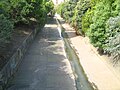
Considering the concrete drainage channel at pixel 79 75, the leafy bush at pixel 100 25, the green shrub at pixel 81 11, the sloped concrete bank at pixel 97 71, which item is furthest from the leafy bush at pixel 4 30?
the green shrub at pixel 81 11

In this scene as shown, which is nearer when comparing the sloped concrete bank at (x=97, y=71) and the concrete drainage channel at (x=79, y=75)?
the sloped concrete bank at (x=97, y=71)

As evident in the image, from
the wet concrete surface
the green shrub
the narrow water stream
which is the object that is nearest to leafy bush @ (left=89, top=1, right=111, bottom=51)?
the narrow water stream

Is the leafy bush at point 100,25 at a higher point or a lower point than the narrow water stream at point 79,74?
higher

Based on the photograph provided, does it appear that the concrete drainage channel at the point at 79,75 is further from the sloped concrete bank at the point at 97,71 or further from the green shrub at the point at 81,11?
the green shrub at the point at 81,11

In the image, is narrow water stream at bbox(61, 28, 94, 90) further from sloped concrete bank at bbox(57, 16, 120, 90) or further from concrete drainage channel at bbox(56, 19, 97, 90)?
sloped concrete bank at bbox(57, 16, 120, 90)

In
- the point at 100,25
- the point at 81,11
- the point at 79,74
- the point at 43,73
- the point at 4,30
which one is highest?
the point at 4,30

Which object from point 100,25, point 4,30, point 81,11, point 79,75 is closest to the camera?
point 4,30

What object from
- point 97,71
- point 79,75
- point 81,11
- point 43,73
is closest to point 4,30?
point 43,73

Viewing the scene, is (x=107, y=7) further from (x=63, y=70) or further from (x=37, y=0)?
(x=37, y=0)

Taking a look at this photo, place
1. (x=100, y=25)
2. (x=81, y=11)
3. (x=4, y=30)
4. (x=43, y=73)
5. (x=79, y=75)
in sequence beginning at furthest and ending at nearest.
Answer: (x=81, y=11) → (x=100, y=25) → (x=79, y=75) → (x=43, y=73) → (x=4, y=30)

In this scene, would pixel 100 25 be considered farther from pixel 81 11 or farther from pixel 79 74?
pixel 81 11

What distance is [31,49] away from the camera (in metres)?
23.1

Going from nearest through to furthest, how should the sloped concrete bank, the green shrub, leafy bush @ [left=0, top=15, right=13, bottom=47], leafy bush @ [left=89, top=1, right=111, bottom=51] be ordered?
leafy bush @ [left=0, top=15, right=13, bottom=47], the sloped concrete bank, leafy bush @ [left=89, top=1, right=111, bottom=51], the green shrub

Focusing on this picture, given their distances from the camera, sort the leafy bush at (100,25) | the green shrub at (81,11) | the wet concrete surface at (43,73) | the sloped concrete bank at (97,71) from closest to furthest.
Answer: the wet concrete surface at (43,73), the sloped concrete bank at (97,71), the leafy bush at (100,25), the green shrub at (81,11)
